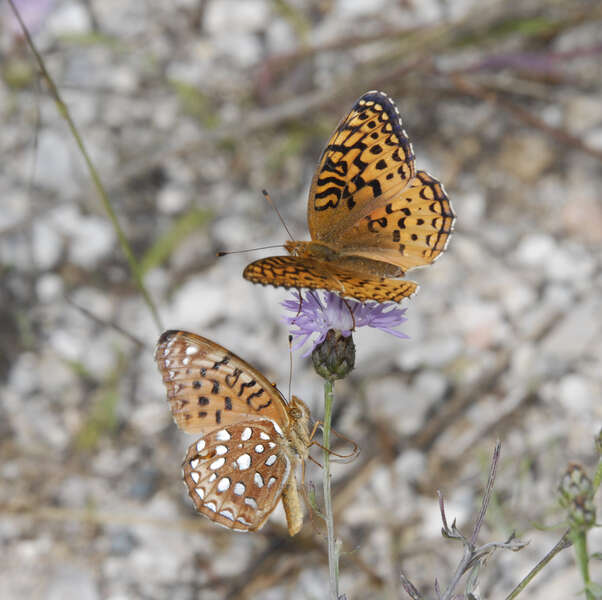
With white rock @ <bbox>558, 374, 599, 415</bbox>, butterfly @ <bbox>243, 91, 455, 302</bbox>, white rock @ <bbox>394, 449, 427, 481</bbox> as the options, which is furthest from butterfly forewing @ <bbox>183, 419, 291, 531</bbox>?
white rock @ <bbox>558, 374, 599, 415</bbox>

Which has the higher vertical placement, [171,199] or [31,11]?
[31,11]

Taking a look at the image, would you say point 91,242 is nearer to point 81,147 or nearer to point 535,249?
point 81,147

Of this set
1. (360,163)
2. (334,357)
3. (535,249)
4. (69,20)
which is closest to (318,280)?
(334,357)

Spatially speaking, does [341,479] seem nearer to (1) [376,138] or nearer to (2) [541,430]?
(2) [541,430]

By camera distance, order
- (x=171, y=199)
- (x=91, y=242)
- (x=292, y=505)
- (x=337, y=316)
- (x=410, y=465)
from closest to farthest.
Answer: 1. (x=292, y=505)
2. (x=337, y=316)
3. (x=410, y=465)
4. (x=91, y=242)
5. (x=171, y=199)

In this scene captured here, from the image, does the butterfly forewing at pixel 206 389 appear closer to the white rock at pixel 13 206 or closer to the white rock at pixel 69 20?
the white rock at pixel 13 206

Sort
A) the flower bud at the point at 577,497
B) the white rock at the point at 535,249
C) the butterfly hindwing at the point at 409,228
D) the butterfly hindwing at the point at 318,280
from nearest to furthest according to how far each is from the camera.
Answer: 1. the flower bud at the point at 577,497
2. the butterfly hindwing at the point at 318,280
3. the butterfly hindwing at the point at 409,228
4. the white rock at the point at 535,249

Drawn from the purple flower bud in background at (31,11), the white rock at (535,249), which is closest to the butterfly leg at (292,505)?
the white rock at (535,249)
